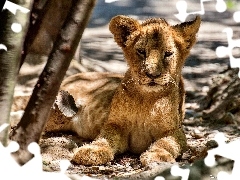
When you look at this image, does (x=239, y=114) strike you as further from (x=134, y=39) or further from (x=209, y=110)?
(x=134, y=39)

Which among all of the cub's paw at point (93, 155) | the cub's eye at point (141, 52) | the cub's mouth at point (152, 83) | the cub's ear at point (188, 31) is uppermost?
the cub's ear at point (188, 31)

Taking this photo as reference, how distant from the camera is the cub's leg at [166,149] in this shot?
9.80 feet

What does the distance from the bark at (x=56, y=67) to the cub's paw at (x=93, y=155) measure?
0.94 metres

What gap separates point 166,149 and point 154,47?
0.50 m

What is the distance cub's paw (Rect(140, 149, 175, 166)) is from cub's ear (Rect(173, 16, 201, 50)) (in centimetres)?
54

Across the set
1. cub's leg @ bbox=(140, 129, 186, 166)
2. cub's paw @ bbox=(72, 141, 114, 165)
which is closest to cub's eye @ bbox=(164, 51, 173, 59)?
cub's leg @ bbox=(140, 129, 186, 166)

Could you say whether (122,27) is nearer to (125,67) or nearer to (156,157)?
(156,157)

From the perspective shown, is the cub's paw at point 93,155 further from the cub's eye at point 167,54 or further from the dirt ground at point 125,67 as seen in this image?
the cub's eye at point 167,54

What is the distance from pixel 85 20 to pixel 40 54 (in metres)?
2.69

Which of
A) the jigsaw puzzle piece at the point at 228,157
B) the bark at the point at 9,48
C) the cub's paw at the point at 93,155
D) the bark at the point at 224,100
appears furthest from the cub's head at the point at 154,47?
the bark at the point at 224,100

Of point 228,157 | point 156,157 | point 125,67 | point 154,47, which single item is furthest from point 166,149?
point 125,67

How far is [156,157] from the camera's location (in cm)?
299

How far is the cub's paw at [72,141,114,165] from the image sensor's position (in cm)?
301

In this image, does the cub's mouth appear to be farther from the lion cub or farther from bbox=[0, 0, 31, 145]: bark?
bbox=[0, 0, 31, 145]: bark
